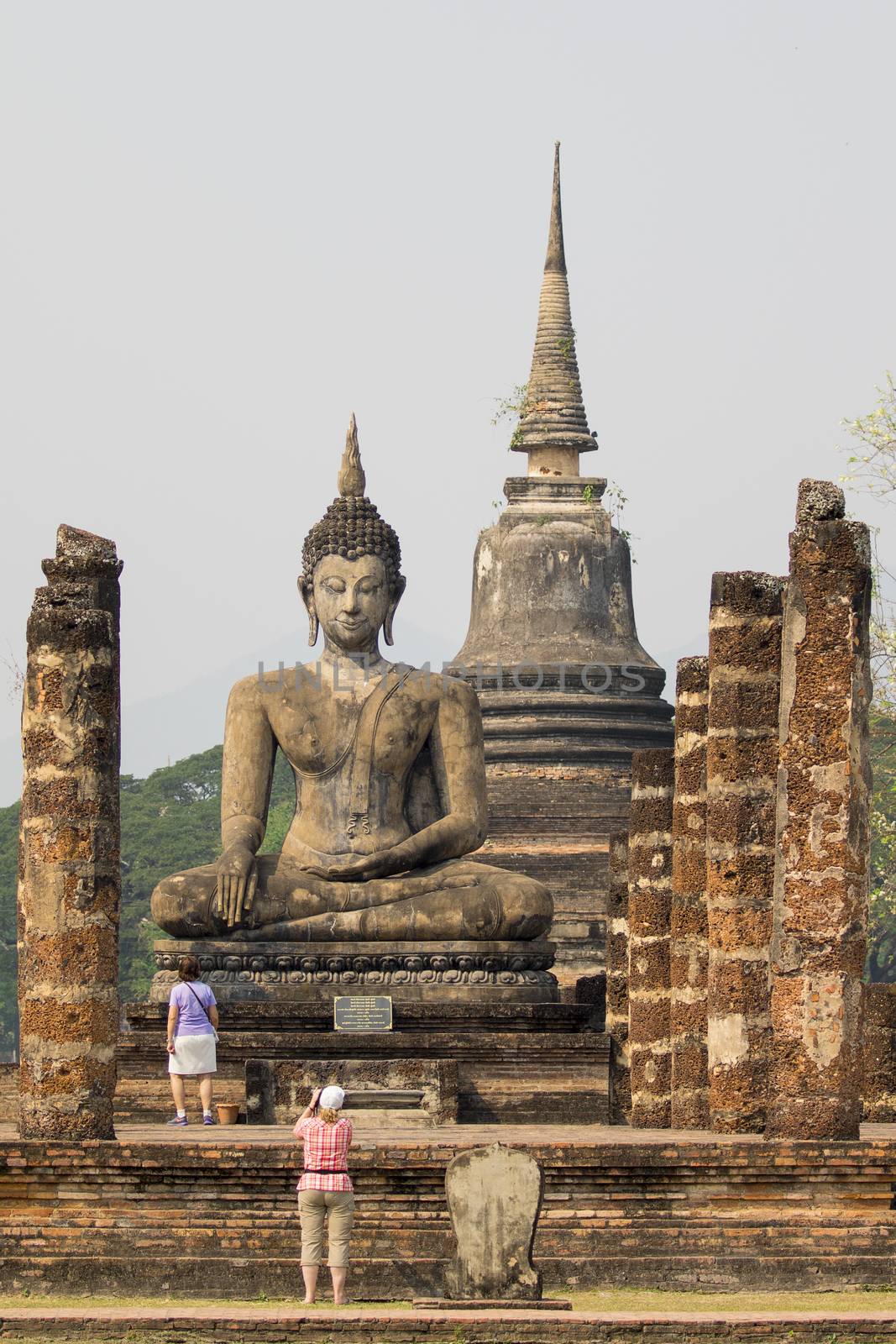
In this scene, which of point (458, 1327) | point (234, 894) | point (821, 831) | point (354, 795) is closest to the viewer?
point (458, 1327)

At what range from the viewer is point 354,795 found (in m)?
24.8

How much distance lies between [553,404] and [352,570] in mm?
14956

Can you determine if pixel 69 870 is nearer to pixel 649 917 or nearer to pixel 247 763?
pixel 649 917

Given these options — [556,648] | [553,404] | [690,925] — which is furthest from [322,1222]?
[553,404]

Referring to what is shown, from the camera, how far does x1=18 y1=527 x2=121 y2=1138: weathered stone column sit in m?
17.0

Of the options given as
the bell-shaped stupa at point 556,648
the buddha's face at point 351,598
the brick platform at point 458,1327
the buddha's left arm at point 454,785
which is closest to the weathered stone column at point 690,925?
the buddha's left arm at point 454,785

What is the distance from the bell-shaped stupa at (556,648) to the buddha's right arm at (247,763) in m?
11.0

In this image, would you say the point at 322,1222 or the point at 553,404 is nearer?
the point at 322,1222

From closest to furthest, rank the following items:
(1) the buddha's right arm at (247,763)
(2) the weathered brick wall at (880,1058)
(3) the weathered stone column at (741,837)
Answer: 1. (3) the weathered stone column at (741,837)
2. (2) the weathered brick wall at (880,1058)
3. (1) the buddha's right arm at (247,763)

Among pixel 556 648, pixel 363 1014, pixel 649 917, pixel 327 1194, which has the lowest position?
pixel 327 1194

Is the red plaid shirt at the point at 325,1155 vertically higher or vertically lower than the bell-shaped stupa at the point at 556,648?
lower

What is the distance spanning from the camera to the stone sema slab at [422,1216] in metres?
15.6

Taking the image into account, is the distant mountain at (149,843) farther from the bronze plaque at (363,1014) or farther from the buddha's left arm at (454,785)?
the bronze plaque at (363,1014)

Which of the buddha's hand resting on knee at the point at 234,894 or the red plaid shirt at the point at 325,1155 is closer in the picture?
the red plaid shirt at the point at 325,1155
